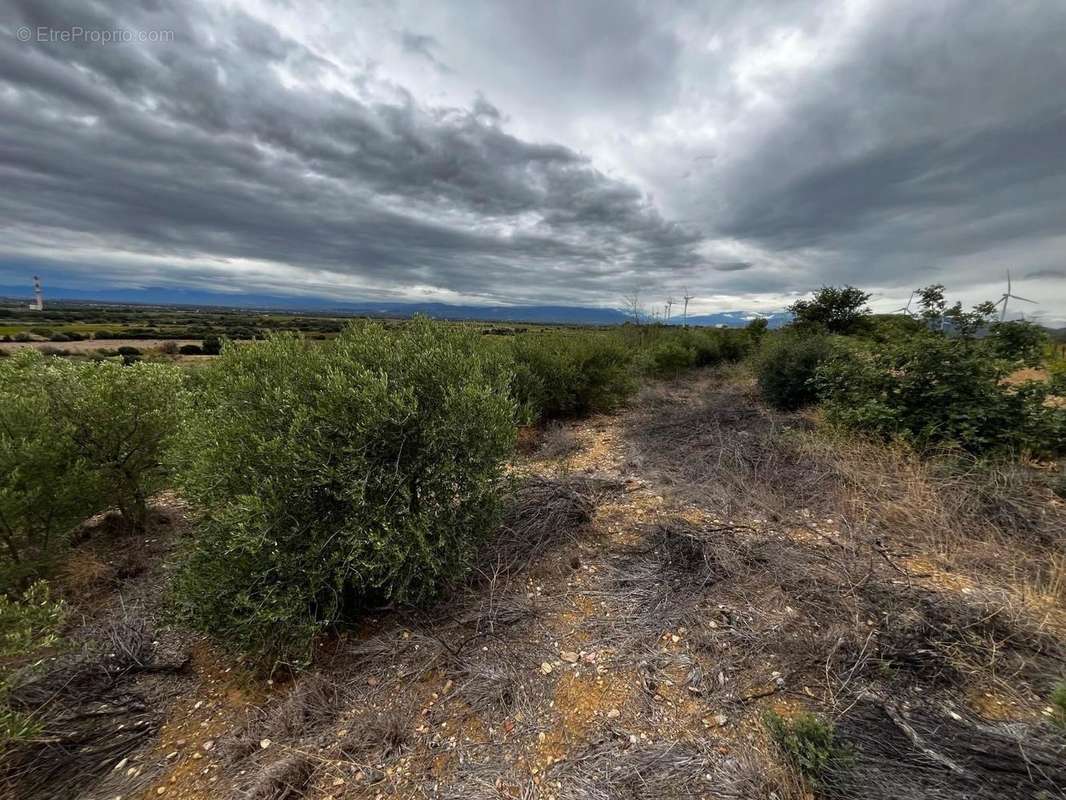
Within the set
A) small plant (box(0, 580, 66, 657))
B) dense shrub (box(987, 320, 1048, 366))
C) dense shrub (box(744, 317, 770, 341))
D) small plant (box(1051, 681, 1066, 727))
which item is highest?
dense shrub (box(744, 317, 770, 341))

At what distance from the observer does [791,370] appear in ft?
31.2

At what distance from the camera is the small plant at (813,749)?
73.5 inches

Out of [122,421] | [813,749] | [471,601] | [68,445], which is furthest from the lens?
[122,421]

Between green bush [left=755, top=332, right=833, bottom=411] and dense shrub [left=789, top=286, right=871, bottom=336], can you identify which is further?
dense shrub [left=789, top=286, right=871, bottom=336]

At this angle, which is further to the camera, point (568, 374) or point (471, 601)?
point (568, 374)

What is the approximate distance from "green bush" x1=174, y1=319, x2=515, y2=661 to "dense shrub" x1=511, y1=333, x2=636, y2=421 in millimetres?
5270

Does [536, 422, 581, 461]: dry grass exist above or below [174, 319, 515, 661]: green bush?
below

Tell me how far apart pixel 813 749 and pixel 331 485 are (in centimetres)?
315

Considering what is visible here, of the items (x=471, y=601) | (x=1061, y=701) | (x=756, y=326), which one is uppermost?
(x=756, y=326)

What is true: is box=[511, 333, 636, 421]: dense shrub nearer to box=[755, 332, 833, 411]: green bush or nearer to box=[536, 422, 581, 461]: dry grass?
box=[536, 422, 581, 461]: dry grass

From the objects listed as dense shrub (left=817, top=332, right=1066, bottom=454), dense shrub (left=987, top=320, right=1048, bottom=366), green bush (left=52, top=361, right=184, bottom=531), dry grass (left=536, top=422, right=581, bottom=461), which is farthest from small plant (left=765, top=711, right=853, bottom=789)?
dense shrub (left=987, top=320, right=1048, bottom=366)

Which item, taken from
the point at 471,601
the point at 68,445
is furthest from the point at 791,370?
the point at 68,445

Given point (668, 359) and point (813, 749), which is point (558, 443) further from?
point (668, 359)

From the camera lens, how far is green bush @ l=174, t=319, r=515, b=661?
268 centimetres
